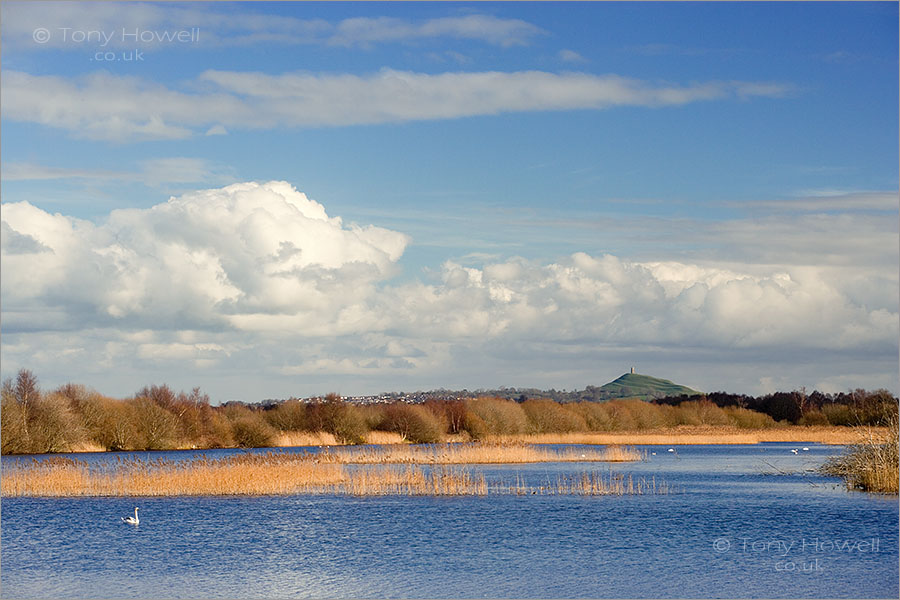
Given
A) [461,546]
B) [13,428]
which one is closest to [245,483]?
[461,546]

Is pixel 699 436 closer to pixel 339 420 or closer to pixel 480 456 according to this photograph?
pixel 339 420

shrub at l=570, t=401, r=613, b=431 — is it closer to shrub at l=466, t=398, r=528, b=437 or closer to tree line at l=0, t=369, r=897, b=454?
tree line at l=0, t=369, r=897, b=454

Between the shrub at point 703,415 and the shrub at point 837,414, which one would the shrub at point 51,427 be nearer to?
the shrub at point 703,415

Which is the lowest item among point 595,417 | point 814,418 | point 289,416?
point 814,418

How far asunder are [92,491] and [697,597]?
22820 mm

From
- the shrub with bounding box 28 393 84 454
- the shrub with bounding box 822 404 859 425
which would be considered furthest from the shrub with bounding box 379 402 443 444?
the shrub with bounding box 822 404 859 425

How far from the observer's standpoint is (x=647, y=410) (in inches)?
3238

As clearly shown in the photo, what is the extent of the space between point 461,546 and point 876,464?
15.5 meters

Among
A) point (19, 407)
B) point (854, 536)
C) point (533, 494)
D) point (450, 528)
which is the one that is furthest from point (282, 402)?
point (854, 536)

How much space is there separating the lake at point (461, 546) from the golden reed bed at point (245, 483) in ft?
4.41

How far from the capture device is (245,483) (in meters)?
33.3

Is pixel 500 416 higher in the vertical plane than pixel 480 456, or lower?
higher

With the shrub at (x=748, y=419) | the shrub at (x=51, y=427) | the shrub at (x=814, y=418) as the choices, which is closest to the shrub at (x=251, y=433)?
the shrub at (x=51, y=427)

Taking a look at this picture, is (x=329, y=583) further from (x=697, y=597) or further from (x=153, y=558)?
(x=697, y=597)
